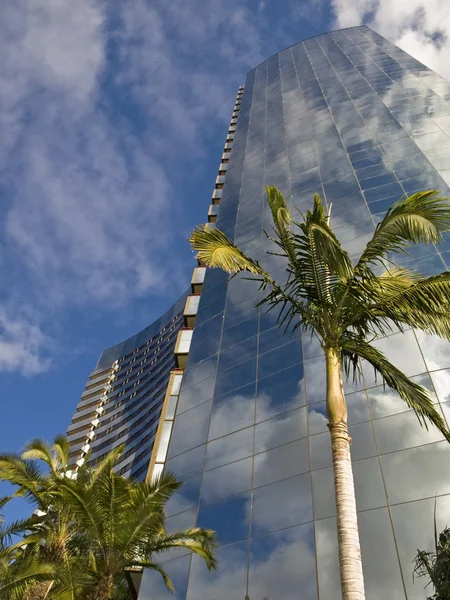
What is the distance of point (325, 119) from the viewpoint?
3503 cm

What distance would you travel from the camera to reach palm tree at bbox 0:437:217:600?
41.4ft

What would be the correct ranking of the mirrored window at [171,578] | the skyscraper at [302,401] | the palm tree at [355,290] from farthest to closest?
the mirrored window at [171,578] < the skyscraper at [302,401] < the palm tree at [355,290]

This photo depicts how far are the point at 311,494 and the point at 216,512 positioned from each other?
3463 millimetres

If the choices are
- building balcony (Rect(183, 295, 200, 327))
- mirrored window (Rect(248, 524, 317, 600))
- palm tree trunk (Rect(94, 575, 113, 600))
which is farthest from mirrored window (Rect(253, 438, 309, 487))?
building balcony (Rect(183, 295, 200, 327))

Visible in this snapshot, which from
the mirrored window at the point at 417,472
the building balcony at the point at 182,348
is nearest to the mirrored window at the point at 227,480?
the mirrored window at the point at 417,472

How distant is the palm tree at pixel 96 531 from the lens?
12.6 meters

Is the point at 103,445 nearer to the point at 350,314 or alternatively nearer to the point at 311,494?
the point at 311,494

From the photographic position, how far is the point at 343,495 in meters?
7.72

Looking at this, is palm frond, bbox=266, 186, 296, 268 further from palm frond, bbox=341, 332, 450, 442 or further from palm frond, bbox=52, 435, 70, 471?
palm frond, bbox=52, 435, 70, 471

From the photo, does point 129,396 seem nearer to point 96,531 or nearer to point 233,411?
point 233,411

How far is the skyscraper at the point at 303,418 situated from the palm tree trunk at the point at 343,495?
18.9ft

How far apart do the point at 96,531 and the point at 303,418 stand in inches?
293

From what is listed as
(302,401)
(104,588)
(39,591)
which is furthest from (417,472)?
(39,591)

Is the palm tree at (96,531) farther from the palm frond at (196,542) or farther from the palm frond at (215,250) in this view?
the palm frond at (215,250)
